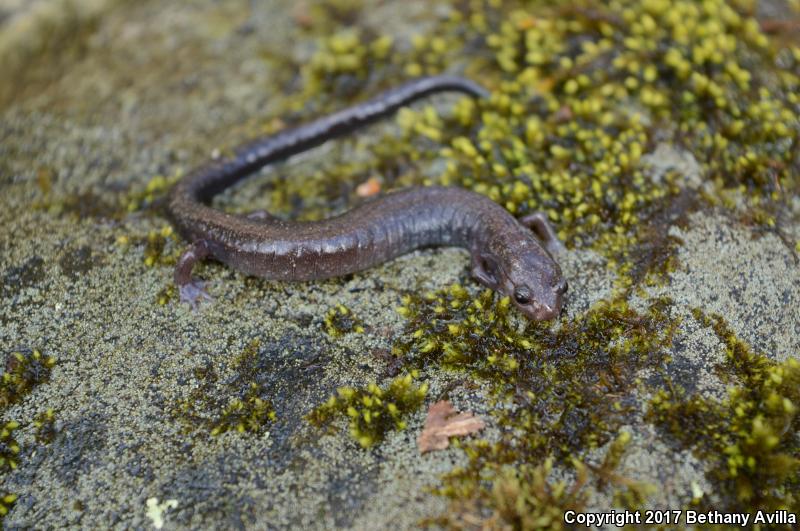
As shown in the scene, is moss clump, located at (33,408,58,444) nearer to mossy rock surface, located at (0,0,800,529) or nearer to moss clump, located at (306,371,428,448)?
mossy rock surface, located at (0,0,800,529)

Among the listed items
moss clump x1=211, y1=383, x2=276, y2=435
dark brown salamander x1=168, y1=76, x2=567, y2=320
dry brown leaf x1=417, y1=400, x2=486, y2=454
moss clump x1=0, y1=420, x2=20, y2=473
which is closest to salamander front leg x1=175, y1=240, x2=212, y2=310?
dark brown salamander x1=168, y1=76, x2=567, y2=320

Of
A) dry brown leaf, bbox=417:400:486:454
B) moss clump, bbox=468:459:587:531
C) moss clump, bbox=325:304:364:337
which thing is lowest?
moss clump, bbox=468:459:587:531

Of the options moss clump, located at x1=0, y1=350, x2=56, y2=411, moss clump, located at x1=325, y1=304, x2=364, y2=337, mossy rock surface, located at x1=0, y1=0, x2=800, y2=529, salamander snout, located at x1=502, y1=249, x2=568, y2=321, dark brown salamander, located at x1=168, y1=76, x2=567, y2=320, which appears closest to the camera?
mossy rock surface, located at x1=0, y1=0, x2=800, y2=529

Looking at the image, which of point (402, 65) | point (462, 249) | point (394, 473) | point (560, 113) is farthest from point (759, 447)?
point (402, 65)

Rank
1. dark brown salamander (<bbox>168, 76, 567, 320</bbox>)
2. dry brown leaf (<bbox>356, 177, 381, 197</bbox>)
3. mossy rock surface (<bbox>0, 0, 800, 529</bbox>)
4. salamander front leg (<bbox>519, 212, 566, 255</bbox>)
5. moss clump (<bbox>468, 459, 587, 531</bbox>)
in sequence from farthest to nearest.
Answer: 1. dry brown leaf (<bbox>356, 177, 381, 197</bbox>)
2. salamander front leg (<bbox>519, 212, 566, 255</bbox>)
3. dark brown salamander (<bbox>168, 76, 567, 320</bbox>)
4. mossy rock surface (<bbox>0, 0, 800, 529</bbox>)
5. moss clump (<bbox>468, 459, 587, 531</bbox>)

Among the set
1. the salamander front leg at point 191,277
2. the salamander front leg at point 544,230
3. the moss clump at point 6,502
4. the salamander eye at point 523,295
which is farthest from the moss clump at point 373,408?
the moss clump at point 6,502

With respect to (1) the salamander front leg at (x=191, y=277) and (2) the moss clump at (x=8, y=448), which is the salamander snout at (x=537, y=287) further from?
(2) the moss clump at (x=8, y=448)

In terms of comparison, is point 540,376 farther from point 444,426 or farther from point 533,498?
point 533,498

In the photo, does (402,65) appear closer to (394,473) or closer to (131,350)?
(131,350)
